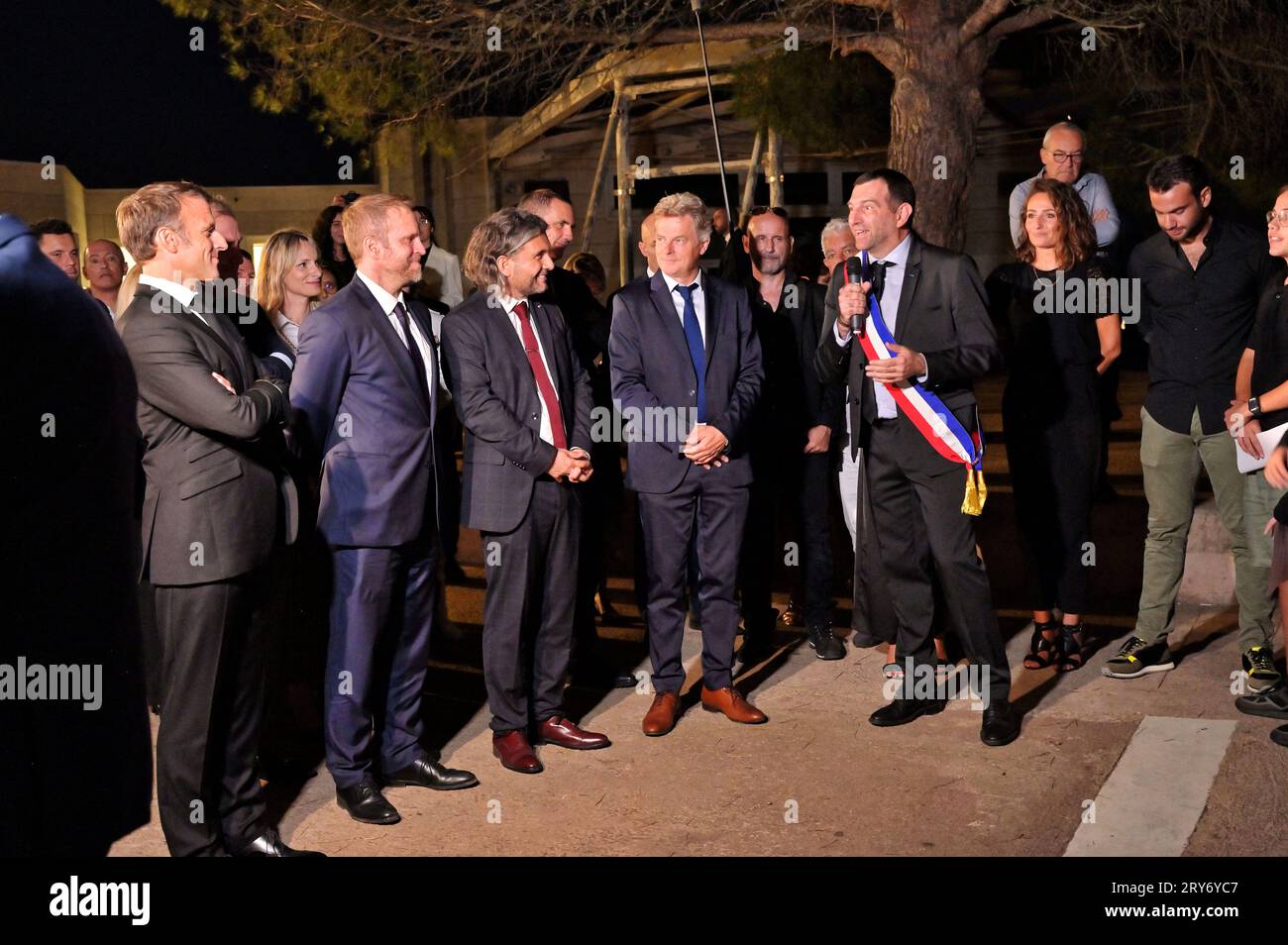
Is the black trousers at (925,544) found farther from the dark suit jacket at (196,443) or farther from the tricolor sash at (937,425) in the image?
the dark suit jacket at (196,443)

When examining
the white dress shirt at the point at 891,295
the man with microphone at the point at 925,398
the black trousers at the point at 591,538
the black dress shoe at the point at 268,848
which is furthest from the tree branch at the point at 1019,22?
the black dress shoe at the point at 268,848

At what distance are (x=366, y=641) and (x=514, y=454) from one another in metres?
0.91

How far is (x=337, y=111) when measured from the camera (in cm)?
1184

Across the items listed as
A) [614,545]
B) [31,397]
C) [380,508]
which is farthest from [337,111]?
[31,397]

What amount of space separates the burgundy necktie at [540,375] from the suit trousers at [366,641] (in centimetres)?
70

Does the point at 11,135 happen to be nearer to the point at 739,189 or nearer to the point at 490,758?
the point at 739,189

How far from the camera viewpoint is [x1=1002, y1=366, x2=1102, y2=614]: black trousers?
6.27m

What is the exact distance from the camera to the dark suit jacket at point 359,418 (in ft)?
15.4

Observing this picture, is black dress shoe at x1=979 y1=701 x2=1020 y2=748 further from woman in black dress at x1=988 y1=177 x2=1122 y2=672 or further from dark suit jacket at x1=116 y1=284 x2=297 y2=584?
dark suit jacket at x1=116 y1=284 x2=297 y2=584

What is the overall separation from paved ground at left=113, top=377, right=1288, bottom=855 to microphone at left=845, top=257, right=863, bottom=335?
1670mm

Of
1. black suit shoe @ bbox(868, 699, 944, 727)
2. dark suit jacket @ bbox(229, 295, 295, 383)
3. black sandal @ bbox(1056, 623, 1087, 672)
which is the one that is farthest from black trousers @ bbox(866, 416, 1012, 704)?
dark suit jacket @ bbox(229, 295, 295, 383)

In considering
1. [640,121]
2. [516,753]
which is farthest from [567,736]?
[640,121]

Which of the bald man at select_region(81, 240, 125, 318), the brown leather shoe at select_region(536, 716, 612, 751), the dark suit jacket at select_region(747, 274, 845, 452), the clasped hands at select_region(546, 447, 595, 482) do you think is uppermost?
the bald man at select_region(81, 240, 125, 318)

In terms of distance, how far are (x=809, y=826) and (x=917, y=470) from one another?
1.61m
